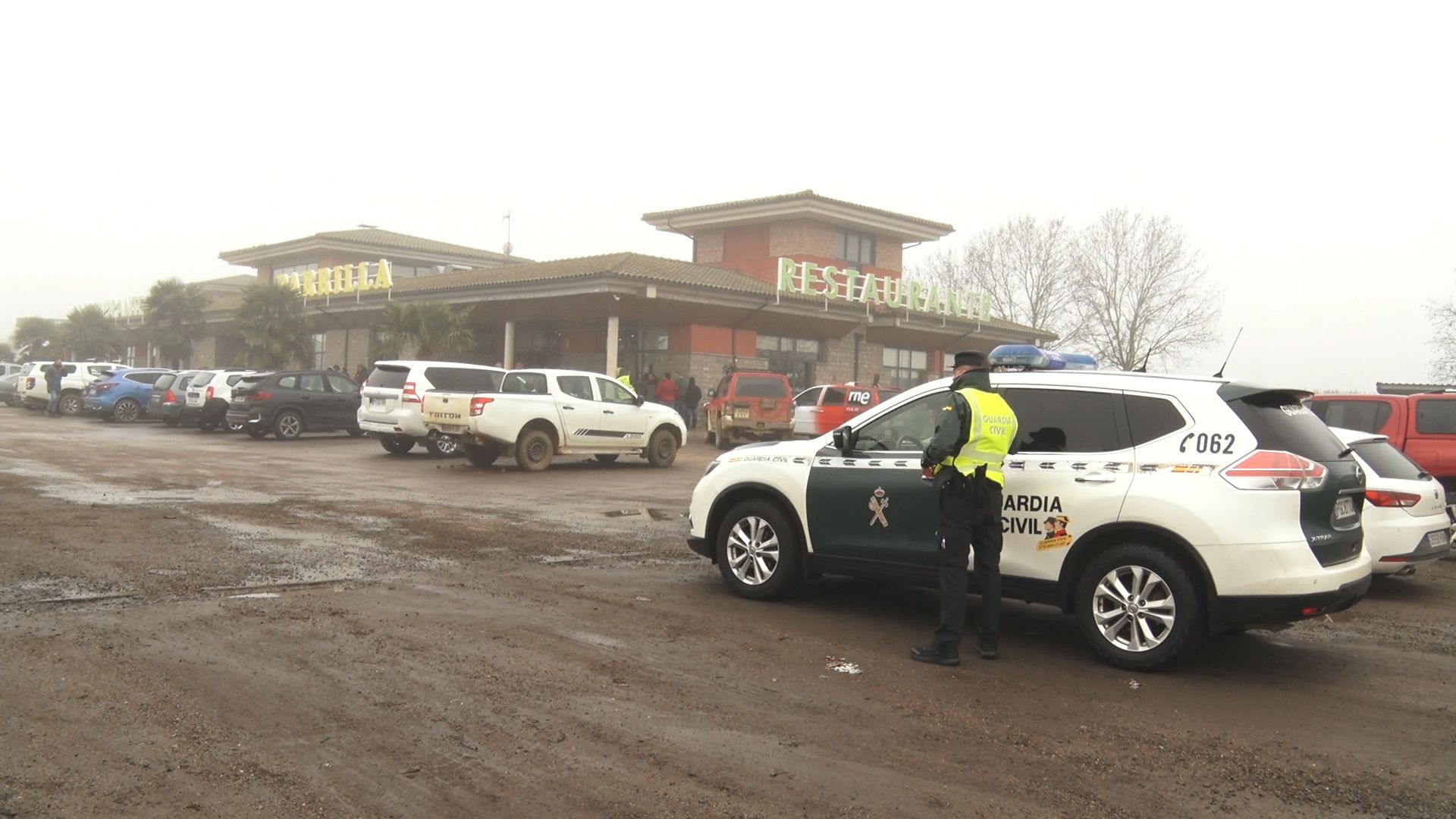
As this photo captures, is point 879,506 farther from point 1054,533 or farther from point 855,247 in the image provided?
point 855,247

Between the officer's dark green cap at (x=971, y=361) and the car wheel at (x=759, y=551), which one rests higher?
the officer's dark green cap at (x=971, y=361)

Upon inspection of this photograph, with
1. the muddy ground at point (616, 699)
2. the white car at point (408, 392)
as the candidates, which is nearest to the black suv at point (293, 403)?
the white car at point (408, 392)

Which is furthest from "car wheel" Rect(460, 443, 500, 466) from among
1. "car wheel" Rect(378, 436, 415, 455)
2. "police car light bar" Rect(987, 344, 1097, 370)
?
"police car light bar" Rect(987, 344, 1097, 370)

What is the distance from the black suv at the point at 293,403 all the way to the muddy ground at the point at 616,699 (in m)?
14.3

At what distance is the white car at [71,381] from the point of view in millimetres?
32688

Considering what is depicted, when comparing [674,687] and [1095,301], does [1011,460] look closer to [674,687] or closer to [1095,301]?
[674,687]

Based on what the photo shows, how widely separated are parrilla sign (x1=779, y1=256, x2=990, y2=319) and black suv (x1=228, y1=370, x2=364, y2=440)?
1393 centimetres

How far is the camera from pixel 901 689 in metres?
5.54

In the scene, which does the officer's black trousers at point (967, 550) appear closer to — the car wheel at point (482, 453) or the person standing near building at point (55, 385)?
the car wheel at point (482, 453)

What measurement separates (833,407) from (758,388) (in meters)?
1.91

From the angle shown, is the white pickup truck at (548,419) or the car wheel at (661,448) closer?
the white pickup truck at (548,419)

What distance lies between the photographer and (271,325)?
38438mm

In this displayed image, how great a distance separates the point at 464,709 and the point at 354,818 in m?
1.21

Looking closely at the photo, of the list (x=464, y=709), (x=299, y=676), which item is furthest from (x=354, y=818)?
(x=299, y=676)
